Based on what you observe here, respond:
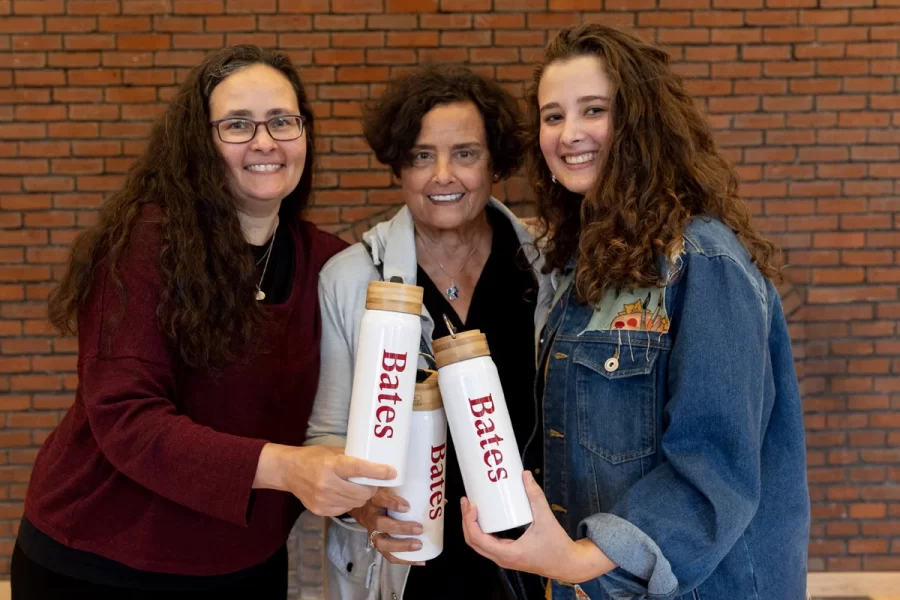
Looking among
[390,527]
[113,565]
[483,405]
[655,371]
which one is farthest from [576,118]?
[113,565]

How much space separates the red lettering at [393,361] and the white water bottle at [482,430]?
0.06 meters

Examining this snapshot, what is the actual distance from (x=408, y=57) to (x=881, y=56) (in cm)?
193

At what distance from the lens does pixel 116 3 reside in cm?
294

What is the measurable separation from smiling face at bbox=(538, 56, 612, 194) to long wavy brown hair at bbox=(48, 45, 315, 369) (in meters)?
0.63

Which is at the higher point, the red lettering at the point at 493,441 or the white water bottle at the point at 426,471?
the red lettering at the point at 493,441

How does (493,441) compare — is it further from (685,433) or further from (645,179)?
(645,179)

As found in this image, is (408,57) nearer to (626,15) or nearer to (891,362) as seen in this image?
(626,15)

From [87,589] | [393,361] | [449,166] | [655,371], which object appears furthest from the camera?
[449,166]

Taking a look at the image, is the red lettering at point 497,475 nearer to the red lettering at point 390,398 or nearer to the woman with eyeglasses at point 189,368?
the red lettering at point 390,398

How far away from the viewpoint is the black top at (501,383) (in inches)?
68.6

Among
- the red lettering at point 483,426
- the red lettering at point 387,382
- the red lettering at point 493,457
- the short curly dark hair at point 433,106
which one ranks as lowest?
the red lettering at point 493,457

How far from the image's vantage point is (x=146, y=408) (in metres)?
1.32

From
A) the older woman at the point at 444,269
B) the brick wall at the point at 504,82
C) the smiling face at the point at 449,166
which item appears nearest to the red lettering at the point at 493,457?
the older woman at the point at 444,269

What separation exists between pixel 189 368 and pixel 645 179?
3.14 ft
